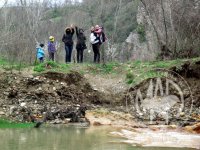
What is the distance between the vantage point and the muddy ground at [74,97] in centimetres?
1444

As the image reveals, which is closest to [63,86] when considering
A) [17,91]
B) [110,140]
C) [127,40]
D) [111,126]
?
[17,91]

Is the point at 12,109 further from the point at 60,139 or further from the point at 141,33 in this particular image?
the point at 141,33

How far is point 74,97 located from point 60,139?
17.0 feet

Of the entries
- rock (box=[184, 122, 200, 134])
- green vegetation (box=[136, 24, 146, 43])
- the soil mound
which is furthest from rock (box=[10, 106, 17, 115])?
green vegetation (box=[136, 24, 146, 43])

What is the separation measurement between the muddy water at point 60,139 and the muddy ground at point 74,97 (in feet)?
5.35

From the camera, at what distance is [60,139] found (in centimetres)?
1091

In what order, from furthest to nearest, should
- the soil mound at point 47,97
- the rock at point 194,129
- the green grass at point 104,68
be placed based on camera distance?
the green grass at point 104,68 → the soil mound at point 47,97 → the rock at point 194,129

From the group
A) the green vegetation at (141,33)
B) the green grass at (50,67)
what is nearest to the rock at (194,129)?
the green grass at (50,67)

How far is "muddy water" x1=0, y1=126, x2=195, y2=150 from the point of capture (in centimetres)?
967

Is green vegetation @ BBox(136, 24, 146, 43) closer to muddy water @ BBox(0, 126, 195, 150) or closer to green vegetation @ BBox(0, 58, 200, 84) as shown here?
green vegetation @ BBox(0, 58, 200, 84)

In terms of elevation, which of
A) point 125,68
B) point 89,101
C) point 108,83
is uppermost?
point 125,68

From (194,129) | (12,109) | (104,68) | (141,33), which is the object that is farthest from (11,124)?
(141,33)

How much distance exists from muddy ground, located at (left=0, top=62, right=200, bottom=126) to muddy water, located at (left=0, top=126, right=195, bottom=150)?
5.35 feet

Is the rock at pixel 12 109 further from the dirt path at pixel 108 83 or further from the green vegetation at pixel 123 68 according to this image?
the dirt path at pixel 108 83
